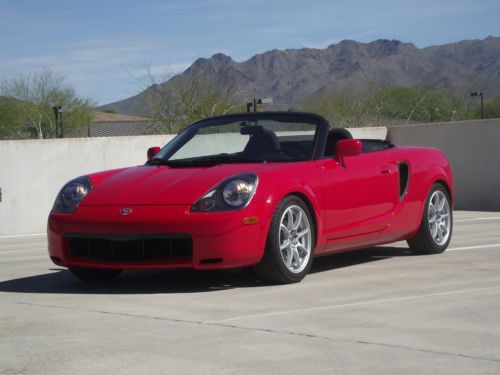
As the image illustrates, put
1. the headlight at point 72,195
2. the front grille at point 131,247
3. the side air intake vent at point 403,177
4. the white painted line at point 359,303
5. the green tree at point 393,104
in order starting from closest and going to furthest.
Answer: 1. the white painted line at point 359,303
2. the front grille at point 131,247
3. the headlight at point 72,195
4. the side air intake vent at point 403,177
5. the green tree at point 393,104

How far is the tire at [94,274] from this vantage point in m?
7.63

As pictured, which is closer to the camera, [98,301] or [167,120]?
[98,301]

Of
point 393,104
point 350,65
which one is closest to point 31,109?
point 393,104

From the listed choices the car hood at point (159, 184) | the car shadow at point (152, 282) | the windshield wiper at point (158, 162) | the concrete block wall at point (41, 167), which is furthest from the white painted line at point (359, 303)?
the concrete block wall at point (41, 167)

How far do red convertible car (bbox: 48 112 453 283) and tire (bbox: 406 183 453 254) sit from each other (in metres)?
0.07

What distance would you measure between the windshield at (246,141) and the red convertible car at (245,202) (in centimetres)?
1

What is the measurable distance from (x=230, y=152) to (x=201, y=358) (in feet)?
11.2

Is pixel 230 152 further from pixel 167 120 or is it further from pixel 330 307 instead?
pixel 167 120

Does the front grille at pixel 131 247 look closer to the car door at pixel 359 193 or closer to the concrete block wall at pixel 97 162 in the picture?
the car door at pixel 359 193

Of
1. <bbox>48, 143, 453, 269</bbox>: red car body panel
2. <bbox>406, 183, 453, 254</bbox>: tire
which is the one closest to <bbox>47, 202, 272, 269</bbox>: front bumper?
<bbox>48, 143, 453, 269</bbox>: red car body panel

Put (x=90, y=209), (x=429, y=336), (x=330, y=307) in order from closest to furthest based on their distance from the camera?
(x=429, y=336), (x=330, y=307), (x=90, y=209)

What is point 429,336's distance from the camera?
5.25 meters

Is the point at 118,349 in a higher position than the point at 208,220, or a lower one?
lower

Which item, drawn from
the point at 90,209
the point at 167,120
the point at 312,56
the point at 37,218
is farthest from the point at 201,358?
the point at 312,56
